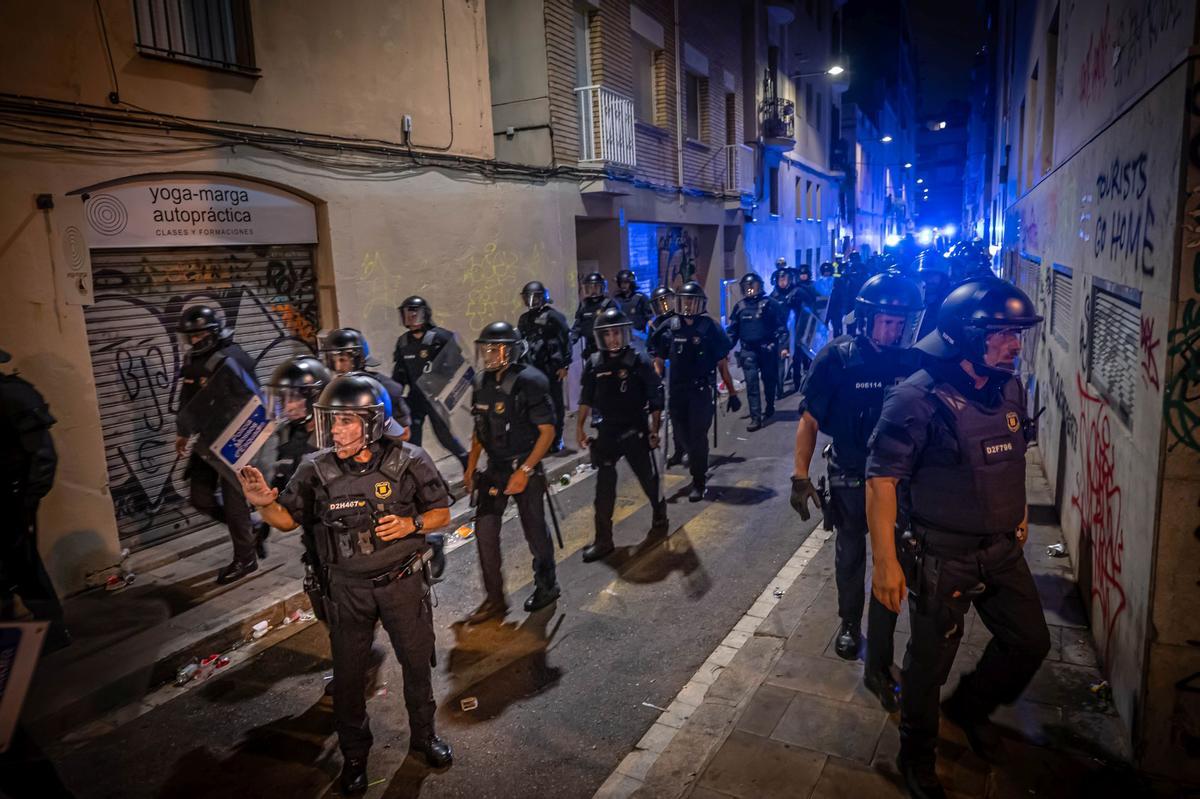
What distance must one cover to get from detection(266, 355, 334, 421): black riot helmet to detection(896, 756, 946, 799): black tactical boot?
398 centimetres

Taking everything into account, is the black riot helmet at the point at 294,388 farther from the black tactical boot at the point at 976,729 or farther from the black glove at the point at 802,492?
the black tactical boot at the point at 976,729

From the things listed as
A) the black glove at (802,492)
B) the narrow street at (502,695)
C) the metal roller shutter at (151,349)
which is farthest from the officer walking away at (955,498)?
the metal roller shutter at (151,349)

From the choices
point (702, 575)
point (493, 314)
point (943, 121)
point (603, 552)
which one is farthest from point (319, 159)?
point (943, 121)

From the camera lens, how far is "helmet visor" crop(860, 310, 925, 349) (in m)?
4.32

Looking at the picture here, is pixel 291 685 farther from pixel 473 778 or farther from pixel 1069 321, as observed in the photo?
pixel 1069 321

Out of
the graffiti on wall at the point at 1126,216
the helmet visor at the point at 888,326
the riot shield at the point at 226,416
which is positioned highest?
the graffiti on wall at the point at 1126,216

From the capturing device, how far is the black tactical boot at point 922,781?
3357 millimetres

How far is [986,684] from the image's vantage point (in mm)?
3605

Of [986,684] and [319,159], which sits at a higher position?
[319,159]

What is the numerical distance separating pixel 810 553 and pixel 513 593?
250 cm

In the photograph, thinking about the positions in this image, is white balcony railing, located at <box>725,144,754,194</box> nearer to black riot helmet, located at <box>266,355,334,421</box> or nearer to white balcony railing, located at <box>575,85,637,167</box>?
white balcony railing, located at <box>575,85,637,167</box>

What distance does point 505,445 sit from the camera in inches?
224

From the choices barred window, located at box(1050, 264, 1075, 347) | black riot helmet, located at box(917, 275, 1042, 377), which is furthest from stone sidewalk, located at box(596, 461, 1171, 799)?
barred window, located at box(1050, 264, 1075, 347)

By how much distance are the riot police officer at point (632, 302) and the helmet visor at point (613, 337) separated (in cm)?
534
